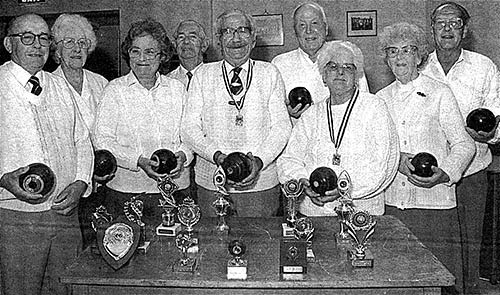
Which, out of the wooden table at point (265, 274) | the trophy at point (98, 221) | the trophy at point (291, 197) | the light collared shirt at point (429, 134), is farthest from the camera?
the light collared shirt at point (429, 134)

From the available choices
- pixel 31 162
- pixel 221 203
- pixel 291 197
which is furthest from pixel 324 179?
pixel 31 162

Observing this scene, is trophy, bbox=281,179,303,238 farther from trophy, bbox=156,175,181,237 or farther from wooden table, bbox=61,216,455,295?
trophy, bbox=156,175,181,237

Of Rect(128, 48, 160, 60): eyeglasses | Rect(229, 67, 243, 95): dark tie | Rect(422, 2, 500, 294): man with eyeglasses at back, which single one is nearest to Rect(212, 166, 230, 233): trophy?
Rect(229, 67, 243, 95): dark tie

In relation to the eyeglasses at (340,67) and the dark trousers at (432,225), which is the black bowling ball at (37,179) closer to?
the eyeglasses at (340,67)

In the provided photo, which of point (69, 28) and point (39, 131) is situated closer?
point (39, 131)

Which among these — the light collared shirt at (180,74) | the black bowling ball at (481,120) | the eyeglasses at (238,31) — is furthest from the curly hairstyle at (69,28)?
the black bowling ball at (481,120)

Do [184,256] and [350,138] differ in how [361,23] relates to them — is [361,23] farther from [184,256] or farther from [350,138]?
[184,256]

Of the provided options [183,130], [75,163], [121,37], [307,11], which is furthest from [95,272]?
[307,11]

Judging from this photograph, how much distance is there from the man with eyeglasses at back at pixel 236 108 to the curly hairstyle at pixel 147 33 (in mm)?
125

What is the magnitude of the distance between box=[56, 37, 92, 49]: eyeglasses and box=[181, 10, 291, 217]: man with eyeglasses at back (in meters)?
0.32

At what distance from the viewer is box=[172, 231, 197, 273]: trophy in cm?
128

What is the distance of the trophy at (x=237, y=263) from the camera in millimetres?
1249

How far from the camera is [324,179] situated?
5.01 feet

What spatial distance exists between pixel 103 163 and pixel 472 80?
42.0 inches
